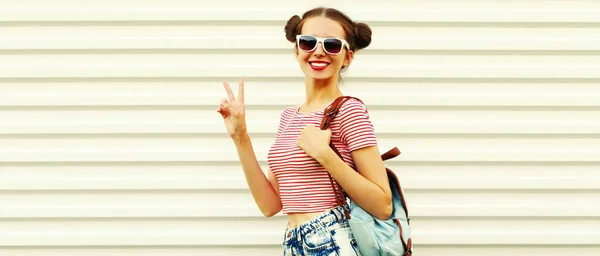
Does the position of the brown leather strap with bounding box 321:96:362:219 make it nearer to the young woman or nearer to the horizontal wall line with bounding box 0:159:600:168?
the young woman

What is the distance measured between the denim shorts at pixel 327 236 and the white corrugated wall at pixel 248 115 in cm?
121

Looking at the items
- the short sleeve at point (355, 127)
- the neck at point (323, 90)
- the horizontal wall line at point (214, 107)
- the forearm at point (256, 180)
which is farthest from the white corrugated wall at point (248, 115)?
the short sleeve at point (355, 127)

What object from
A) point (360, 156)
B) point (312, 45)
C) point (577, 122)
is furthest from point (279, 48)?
point (577, 122)

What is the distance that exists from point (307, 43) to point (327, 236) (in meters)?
0.72

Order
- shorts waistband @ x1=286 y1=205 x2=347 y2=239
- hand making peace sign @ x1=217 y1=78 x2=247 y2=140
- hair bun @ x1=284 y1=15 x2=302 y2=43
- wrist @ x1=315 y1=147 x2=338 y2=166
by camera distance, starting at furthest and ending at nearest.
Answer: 1. hair bun @ x1=284 y1=15 x2=302 y2=43
2. hand making peace sign @ x1=217 y1=78 x2=247 y2=140
3. shorts waistband @ x1=286 y1=205 x2=347 y2=239
4. wrist @ x1=315 y1=147 x2=338 y2=166

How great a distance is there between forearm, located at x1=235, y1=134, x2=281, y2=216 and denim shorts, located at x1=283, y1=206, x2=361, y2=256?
356mm

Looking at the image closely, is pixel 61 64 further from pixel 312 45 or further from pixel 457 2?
pixel 457 2

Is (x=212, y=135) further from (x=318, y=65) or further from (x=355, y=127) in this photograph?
(x=355, y=127)

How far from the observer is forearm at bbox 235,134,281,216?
244 centimetres

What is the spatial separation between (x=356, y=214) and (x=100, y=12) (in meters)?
2.06

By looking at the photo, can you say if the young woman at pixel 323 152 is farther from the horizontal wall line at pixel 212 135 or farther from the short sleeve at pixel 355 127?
the horizontal wall line at pixel 212 135

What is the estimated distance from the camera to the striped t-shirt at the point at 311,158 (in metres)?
2.13

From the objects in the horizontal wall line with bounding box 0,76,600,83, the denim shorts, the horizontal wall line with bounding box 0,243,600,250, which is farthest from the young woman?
the horizontal wall line with bounding box 0,243,600,250

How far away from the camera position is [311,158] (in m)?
2.16
